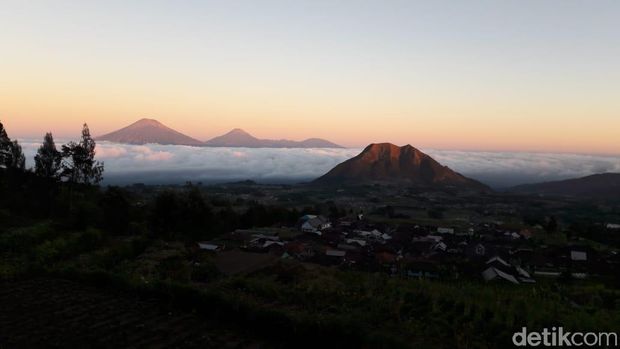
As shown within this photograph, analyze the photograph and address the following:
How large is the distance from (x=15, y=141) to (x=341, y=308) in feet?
119

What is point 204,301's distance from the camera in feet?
34.0

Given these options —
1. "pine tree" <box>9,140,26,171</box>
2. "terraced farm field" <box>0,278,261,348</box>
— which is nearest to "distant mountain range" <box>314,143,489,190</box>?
"pine tree" <box>9,140,26,171</box>

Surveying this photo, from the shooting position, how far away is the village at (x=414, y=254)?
2878 cm

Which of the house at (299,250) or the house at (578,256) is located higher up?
the house at (299,250)

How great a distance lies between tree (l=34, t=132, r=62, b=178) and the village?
13.3m

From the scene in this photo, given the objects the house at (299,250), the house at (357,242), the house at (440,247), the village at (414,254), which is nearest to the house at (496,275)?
the village at (414,254)

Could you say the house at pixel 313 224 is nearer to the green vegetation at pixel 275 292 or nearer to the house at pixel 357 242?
the house at pixel 357 242

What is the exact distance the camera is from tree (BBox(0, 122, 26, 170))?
32.4 m

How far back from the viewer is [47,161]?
33.2 metres

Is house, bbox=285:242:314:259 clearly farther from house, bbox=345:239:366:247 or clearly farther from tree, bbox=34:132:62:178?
tree, bbox=34:132:62:178

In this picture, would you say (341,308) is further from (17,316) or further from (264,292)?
(17,316)

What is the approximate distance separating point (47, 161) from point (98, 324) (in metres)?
28.8

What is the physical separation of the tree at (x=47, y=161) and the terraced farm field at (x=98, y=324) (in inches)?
955

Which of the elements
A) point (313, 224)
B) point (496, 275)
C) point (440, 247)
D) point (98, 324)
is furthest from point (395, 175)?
point (98, 324)
